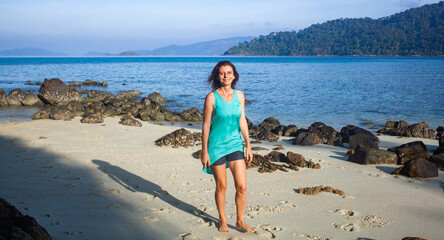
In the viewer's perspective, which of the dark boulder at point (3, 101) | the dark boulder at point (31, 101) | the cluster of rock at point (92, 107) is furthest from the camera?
the dark boulder at point (31, 101)

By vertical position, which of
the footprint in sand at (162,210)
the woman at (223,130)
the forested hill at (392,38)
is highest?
the forested hill at (392,38)

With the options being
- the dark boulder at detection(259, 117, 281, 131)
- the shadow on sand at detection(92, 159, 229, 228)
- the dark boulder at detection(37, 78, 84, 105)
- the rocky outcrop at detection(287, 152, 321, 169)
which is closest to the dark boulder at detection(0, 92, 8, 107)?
the dark boulder at detection(37, 78, 84, 105)

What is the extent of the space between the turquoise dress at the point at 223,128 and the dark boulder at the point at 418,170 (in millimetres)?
4350

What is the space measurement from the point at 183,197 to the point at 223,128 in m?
1.94

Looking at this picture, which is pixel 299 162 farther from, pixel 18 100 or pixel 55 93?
pixel 18 100

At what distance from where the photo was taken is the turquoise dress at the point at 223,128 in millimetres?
4016

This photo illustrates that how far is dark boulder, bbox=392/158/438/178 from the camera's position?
670 cm

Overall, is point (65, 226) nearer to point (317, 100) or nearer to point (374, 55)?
point (317, 100)

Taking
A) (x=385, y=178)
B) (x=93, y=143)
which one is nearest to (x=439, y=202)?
(x=385, y=178)

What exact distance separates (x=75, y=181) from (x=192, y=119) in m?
9.61

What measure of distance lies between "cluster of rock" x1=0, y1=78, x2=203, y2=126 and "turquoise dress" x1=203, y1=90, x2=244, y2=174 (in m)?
9.09

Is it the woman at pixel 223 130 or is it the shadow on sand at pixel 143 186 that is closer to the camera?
the woman at pixel 223 130

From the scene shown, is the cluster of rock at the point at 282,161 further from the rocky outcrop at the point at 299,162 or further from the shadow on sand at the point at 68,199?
the shadow on sand at the point at 68,199

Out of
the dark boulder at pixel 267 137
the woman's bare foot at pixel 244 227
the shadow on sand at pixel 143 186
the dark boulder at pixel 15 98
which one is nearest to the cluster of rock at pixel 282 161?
the shadow on sand at pixel 143 186
